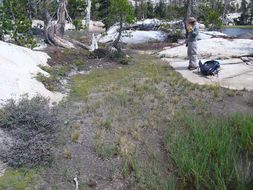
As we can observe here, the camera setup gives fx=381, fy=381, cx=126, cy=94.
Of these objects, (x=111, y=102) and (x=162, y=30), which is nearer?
(x=111, y=102)

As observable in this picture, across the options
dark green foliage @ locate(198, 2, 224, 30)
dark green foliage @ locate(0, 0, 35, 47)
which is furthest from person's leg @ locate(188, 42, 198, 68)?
dark green foliage @ locate(198, 2, 224, 30)

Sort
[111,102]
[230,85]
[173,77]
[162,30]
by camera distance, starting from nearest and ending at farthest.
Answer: [111,102]
[230,85]
[173,77]
[162,30]

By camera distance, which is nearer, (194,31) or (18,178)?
(18,178)

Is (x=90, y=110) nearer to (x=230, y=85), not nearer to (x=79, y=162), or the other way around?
(x=79, y=162)

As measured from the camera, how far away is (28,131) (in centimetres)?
645

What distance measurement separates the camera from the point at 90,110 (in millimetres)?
8633

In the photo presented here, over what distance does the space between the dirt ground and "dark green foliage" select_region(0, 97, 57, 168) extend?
0.84 feet

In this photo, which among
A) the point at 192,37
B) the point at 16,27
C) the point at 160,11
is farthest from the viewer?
the point at 160,11

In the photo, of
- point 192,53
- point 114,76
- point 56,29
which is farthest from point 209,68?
point 56,29

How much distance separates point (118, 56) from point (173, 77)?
4.29 meters

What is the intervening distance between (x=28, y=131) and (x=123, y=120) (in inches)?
87.9

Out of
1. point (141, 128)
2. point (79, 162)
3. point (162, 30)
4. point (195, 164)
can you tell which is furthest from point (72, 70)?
point (162, 30)

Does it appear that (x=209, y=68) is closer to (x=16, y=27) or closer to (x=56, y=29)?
(x=16, y=27)

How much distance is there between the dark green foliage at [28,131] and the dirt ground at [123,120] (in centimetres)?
26
